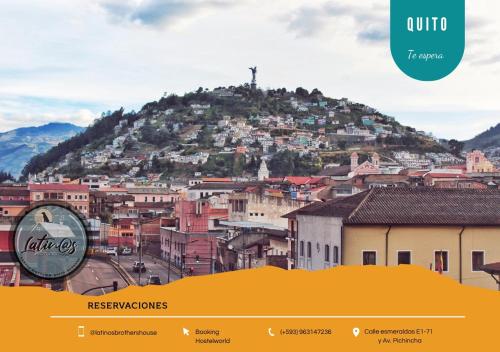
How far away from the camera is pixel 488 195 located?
7738 millimetres

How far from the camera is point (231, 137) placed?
48.8 m

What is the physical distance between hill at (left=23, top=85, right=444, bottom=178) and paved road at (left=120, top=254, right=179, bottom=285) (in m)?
18.1

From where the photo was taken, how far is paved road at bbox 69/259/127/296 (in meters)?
6.74

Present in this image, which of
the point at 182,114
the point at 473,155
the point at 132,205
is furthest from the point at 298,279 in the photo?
the point at 182,114

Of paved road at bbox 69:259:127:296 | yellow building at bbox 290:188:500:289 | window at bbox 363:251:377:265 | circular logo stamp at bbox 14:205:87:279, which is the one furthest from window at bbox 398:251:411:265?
circular logo stamp at bbox 14:205:87:279

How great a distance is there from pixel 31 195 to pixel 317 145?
28.6 m

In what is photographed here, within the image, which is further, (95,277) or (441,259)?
(95,277)

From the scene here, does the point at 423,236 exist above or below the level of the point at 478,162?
below

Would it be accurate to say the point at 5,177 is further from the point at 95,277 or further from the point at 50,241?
the point at 50,241

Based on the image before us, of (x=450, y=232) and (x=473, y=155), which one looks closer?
(x=450, y=232)

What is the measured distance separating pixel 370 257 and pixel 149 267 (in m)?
4.63

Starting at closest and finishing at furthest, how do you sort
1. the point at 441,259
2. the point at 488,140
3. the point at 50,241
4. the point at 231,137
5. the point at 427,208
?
the point at 50,241
the point at 441,259
the point at 427,208
the point at 488,140
the point at 231,137

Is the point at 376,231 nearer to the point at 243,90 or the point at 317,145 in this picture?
the point at 317,145

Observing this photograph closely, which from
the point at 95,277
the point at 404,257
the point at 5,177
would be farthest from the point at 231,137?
the point at 404,257
